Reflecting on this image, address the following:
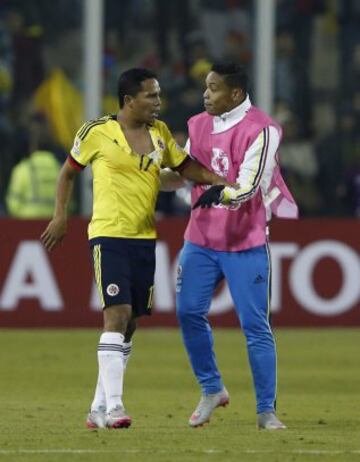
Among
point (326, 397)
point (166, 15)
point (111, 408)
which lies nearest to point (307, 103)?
point (166, 15)

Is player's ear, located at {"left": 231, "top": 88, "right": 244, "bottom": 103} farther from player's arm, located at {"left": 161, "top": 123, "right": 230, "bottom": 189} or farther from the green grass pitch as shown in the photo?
the green grass pitch

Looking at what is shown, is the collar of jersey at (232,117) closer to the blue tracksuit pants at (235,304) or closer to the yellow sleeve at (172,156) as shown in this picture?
the yellow sleeve at (172,156)

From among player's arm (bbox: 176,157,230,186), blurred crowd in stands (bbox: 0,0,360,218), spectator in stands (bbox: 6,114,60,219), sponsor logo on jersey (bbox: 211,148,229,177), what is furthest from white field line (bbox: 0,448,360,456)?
blurred crowd in stands (bbox: 0,0,360,218)

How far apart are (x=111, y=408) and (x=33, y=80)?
11.1 meters

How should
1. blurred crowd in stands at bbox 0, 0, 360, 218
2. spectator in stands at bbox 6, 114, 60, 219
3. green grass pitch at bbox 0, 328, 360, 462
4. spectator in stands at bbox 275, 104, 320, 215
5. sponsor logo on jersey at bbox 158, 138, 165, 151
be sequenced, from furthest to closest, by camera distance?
spectator in stands at bbox 275, 104, 320, 215
blurred crowd in stands at bbox 0, 0, 360, 218
spectator in stands at bbox 6, 114, 60, 219
sponsor logo on jersey at bbox 158, 138, 165, 151
green grass pitch at bbox 0, 328, 360, 462

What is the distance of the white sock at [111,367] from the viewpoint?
10086mm

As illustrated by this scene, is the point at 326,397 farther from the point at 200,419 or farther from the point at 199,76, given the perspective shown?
the point at 199,76

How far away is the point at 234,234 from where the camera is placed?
1045cm

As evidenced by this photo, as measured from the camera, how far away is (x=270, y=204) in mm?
10562

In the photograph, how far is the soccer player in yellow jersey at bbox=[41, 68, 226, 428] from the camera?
399 inches

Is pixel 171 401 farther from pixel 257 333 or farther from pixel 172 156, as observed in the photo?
pixel 172 156

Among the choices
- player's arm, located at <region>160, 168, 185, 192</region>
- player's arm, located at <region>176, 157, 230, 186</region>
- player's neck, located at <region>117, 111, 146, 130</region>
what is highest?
player's neck, located at <region>117, 111, 146, 130</region>

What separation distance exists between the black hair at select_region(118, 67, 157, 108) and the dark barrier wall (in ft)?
27.0

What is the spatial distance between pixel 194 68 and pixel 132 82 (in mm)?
10667
